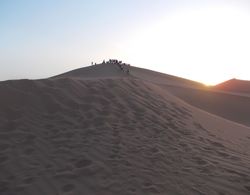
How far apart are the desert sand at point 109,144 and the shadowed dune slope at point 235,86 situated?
20468 millimetres

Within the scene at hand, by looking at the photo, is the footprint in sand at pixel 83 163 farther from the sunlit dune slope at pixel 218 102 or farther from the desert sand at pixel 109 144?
the sunlit dune slope at pixel 218 102

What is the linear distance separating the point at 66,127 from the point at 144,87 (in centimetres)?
533

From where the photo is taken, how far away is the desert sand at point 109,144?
723cm

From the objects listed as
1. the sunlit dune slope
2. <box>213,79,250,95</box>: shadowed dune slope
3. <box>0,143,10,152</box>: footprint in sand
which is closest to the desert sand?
<box>0,143,10,152</box>: footprint in sand

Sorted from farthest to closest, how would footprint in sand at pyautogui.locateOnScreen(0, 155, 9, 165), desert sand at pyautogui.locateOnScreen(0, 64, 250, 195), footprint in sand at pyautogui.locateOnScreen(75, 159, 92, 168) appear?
footprint in sand at pyautogui.locateOnScreen(0, 155, 9, 165)
footprint in sand at pyautogui.locateOnScreen(75, 159, 92, 168)
desert sand at pyautogui.locateOnScreen(0, 64, 250, 195)

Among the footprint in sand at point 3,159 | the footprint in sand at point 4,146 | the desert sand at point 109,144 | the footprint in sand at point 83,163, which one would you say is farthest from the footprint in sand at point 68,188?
the footprint in sand at point 4,146

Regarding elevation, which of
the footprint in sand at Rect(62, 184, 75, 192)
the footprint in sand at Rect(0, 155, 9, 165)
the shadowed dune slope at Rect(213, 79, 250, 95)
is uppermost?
the shadowed dune slope at Rect(213, 79, 250, 95)

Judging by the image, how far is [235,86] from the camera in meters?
35.3

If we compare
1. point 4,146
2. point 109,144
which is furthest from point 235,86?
point 4,146

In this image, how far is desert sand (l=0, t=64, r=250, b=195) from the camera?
7.23 metres

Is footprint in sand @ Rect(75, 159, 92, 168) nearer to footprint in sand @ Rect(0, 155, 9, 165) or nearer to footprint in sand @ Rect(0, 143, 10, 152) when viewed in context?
footprint in sand @ Rect(0, 155, 9, 165)

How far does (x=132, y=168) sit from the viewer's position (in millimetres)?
7785

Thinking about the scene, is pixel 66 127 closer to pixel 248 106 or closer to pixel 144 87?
pixel 144 87

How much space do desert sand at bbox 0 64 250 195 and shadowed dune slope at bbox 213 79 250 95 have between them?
20468mm
